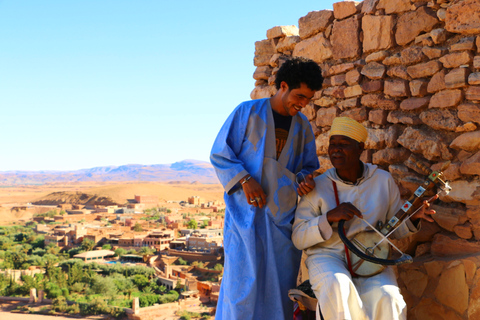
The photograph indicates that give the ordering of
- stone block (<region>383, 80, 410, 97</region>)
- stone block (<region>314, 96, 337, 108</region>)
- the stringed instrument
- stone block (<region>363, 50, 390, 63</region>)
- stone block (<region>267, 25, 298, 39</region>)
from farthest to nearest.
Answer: stone block (<region>267, 25, 298, 39</region>), stone block (<region>314, 96, 337, 108</region>), stone block (<region>363, 50, 390, 63</region>), stone block (<region>383, 80, 410, 97</region>), the stringed instrument

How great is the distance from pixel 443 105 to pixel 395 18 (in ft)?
2.40

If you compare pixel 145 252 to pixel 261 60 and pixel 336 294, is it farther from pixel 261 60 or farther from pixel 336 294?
pixel 336 294

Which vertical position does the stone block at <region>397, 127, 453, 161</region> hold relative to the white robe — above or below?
above

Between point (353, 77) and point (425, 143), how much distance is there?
0.80 metres

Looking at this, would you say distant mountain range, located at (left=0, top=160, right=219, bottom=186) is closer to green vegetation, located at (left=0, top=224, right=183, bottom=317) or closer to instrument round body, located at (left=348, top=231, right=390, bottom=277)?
green vegetation, located at (left=0, top=224, right=183, bottom=317)

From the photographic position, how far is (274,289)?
2.54 meters

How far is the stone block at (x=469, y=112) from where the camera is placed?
2.58 meters

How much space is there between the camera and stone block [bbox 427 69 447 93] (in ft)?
9.11

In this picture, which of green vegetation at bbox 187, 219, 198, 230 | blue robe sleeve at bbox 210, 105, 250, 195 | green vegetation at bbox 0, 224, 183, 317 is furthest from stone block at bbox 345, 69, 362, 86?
green vegetation at bbox 187, 219, 198, 230

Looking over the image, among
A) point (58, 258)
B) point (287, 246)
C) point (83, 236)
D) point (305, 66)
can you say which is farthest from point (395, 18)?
point (83, 236)

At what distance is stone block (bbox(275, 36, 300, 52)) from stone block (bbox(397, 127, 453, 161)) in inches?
56.5

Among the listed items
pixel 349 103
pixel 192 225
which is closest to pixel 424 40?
pixel 349 103

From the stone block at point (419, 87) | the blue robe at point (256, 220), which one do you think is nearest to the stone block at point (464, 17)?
the stone block at point (419, 87)

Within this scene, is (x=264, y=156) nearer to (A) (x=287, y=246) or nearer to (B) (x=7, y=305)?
(A) (x=287, y=246)
